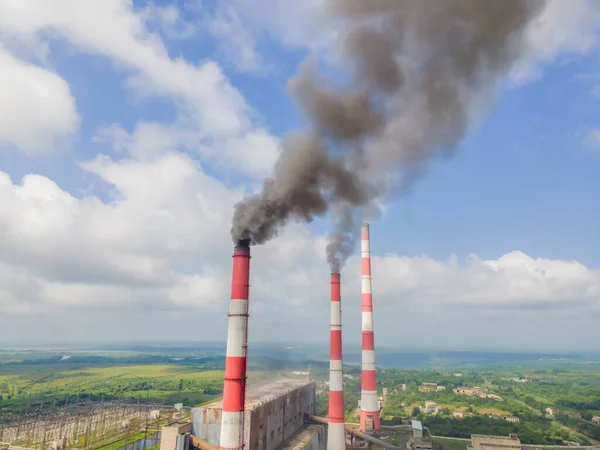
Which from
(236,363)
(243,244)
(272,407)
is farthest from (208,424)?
(243,244)

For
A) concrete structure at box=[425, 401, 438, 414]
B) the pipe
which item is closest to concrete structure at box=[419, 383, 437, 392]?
concrete structure at box=[425, 401, 438, 414]

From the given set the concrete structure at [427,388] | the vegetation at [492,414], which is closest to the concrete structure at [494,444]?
the vegetation at [492,414]

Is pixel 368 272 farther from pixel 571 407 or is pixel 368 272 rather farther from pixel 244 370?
pixel 571 407

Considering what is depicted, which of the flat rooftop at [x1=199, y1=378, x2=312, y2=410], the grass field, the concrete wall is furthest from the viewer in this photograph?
the grass field

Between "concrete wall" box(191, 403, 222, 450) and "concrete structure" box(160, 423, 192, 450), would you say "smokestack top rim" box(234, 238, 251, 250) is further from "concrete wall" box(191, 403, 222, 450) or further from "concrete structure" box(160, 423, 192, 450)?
"concrete structure" box(160, 423, 192, 450)

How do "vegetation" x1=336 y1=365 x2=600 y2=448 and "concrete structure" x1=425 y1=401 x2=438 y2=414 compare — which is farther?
"concrete structure" x1=425 y1=401 x2=438 y2=414

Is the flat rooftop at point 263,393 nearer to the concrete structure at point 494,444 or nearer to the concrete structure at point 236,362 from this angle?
the concrete structure at point 236,362

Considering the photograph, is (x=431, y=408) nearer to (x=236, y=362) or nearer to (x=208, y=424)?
(x=208, y=424)

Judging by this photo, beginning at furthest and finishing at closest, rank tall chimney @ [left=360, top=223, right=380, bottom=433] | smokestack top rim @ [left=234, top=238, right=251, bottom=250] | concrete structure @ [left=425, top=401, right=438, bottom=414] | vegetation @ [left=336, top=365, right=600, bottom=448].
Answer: concrete structure @ [left=425, top=401, right=438, bottom=414], vegetation @ [left=336, top=365, right=600, bottom=448], tall chimney @ [left=360, top=223, right=380, bottom=433], smokestack top rim @ [left=234, top=238, right=251, bottom=250]
